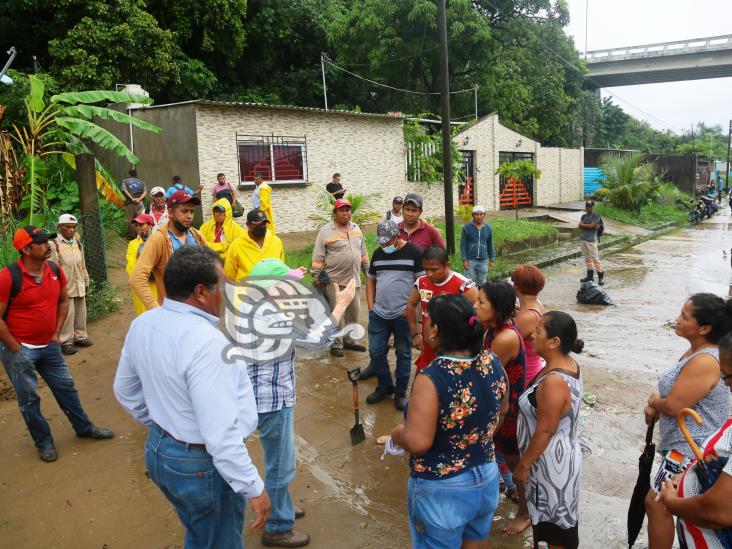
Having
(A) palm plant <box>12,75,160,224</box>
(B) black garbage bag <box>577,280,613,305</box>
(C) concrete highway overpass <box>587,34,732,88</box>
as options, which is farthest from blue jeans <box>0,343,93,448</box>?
(C) concrete highway overpass <box>587,34,732,88</box>

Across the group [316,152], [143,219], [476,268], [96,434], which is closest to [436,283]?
[96,434]

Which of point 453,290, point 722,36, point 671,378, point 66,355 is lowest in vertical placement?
point 66,355

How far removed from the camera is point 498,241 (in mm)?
13758

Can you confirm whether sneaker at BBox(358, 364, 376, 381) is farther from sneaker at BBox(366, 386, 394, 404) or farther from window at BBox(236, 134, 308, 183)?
window at BBox(236, 134, 308, 183)

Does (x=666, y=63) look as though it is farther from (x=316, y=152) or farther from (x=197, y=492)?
(x=197, y=492)

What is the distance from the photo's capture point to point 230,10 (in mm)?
19203

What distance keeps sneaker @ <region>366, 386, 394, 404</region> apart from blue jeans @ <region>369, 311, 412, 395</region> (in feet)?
0.11

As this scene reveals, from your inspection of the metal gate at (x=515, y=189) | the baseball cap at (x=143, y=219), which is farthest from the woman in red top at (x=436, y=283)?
the metal gate at (x=515, y=189)

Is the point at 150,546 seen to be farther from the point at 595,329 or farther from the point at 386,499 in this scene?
the point at 595,329

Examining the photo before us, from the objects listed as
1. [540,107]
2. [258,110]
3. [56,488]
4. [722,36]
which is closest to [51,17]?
[258,110]

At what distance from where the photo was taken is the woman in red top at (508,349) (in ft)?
10.9

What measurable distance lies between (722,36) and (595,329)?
41.6m

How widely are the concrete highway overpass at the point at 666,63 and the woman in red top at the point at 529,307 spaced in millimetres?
43871

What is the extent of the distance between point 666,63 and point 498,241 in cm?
3743
